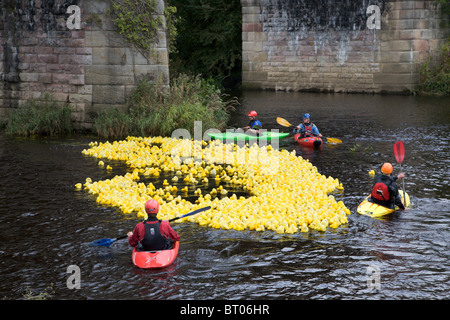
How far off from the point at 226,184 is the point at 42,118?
22.6 feet

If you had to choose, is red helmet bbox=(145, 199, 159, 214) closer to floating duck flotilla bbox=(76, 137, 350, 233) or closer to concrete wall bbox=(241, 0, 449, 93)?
floating duck flotilla bbox=(76, 137, 350, 233)

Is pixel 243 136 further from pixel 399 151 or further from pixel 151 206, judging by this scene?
pixel 151 206

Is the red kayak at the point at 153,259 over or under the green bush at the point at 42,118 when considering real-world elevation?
under

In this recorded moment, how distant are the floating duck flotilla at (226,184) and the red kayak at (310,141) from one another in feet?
3.86

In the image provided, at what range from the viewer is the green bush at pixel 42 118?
16016mm

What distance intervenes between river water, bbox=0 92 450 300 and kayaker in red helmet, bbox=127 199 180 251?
29 centimetres

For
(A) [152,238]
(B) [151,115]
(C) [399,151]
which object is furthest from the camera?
(B) [151,115]

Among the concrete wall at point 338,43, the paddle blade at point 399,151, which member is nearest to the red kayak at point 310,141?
the paddle blade at point 399,151

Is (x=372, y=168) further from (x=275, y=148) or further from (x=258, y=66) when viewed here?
(x=258, y=66)

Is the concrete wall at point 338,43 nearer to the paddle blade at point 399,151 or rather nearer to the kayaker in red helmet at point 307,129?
the kayaker in red helmet at point 307,129

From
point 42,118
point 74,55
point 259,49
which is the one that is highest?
point 259,49

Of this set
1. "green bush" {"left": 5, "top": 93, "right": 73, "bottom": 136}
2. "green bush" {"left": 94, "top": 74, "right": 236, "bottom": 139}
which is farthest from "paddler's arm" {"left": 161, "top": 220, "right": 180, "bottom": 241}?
"green bush" {"left": 5, "top": 93, "right": 73, "bottom": 136}

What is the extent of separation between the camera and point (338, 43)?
27.6m

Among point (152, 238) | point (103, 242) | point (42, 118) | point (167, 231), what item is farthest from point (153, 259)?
point (42, 118)
